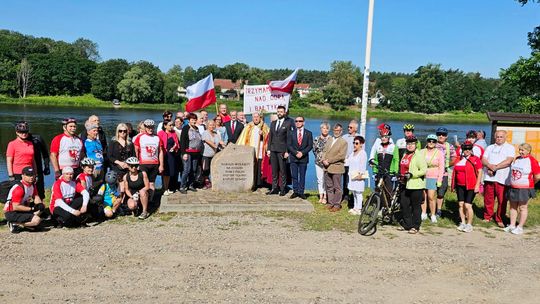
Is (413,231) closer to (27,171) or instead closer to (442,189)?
(442,189)

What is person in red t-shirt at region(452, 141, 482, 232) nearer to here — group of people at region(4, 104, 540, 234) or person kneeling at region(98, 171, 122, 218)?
group of people at region(4, 104, 540, 234)

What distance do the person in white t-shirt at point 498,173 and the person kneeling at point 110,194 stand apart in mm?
6939

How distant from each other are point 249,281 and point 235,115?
611 cm

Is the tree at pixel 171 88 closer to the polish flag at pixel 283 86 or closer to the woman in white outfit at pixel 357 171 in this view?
the polish flag at pixel 283 86

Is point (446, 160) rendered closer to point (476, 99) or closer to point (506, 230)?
point (506, 230)

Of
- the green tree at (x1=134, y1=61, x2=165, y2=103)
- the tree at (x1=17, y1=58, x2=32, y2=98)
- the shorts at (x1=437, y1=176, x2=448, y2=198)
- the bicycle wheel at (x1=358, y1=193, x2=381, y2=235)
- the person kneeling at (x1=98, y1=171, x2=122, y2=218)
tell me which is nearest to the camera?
the bicycle wheel at (x1=358, y1=193, x2=381, y2=235)

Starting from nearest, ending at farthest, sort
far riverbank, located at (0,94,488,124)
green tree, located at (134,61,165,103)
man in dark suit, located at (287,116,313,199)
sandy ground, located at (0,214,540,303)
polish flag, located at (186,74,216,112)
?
sandy ground, located at (0,214,540,303) → man in dark suit, located at (287,116,313,199) → polish flag, located at (186,74,216,112) → far riverbank, located at (0,94,488,124) → green tree, located at (134,61,165,103)

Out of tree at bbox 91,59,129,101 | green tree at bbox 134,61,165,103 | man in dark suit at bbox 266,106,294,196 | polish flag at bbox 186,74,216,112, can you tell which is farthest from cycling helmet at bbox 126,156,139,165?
tree at bbox 91,59,129,101

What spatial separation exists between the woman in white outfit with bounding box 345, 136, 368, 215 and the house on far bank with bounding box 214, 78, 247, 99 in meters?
79.1

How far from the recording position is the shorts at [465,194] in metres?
8.26

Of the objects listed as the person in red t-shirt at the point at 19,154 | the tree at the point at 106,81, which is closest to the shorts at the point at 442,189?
the person in red t-shirt at the point at 19,154

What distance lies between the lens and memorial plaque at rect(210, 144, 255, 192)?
993cm

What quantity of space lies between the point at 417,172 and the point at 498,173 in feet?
6.69

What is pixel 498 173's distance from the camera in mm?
8742
